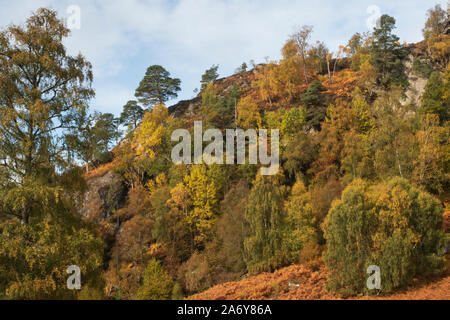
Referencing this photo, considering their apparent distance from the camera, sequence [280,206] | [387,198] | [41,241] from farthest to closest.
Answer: [280,206]
[387,198]
[41,241]

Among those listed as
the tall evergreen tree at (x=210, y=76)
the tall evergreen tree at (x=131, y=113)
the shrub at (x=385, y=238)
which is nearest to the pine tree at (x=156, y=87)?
the tall evergreen tree at (x=131, y=113)

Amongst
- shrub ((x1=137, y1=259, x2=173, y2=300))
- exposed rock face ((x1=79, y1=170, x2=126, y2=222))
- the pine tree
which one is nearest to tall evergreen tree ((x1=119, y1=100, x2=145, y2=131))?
the pine tree

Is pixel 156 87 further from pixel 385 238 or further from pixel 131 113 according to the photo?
pixel 385 238

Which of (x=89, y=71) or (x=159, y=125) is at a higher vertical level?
(x=159, y=125)

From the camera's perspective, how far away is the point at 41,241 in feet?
27.1

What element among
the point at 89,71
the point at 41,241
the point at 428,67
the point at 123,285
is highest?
the point at 428,67

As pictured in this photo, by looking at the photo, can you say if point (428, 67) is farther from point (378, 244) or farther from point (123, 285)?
point (123, 285)

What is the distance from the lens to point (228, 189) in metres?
30.7

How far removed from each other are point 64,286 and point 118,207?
99.5ft

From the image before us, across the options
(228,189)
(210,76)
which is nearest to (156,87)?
(210,76)

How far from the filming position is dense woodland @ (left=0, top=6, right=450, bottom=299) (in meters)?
8.96

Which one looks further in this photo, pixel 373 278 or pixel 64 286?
pixel 373 278
